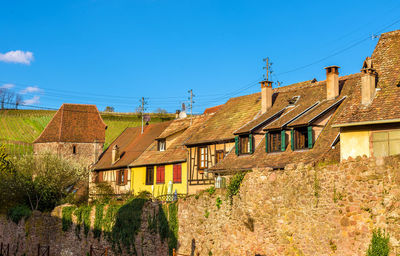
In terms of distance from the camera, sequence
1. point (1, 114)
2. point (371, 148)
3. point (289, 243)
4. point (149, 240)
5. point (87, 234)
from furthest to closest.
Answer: point (1, 114)
point (87, 234)
point (149, 240)
point (371, 148)
point (289, 243)

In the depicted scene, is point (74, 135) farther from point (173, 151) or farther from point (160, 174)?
point (173, 151)

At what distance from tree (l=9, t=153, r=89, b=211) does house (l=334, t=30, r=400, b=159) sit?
2410 cm

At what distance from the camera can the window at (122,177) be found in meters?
40.7

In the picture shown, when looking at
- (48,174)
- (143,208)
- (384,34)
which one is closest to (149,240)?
(143,208)

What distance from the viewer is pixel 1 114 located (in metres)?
86.7

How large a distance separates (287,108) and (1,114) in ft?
231

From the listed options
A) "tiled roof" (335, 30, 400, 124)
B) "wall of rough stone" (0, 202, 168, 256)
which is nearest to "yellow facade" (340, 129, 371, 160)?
"tiled roof" (335, 30, 400, 124)

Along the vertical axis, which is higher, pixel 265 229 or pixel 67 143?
pixel 67 143

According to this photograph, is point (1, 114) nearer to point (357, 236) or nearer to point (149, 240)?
point (149, 240)

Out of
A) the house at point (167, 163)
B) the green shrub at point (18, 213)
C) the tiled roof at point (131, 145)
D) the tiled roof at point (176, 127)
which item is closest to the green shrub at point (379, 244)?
the house at point (167, 163)

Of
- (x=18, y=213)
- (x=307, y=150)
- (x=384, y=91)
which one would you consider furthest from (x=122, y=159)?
(x=384, y=91)

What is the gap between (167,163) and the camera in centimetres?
3553

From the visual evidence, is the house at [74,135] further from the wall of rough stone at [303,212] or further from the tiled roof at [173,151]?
the wall of rough stone at [303,212]

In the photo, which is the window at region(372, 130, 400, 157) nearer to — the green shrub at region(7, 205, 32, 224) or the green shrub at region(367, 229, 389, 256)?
the green shrub at region(367, 229, 389, 256)
